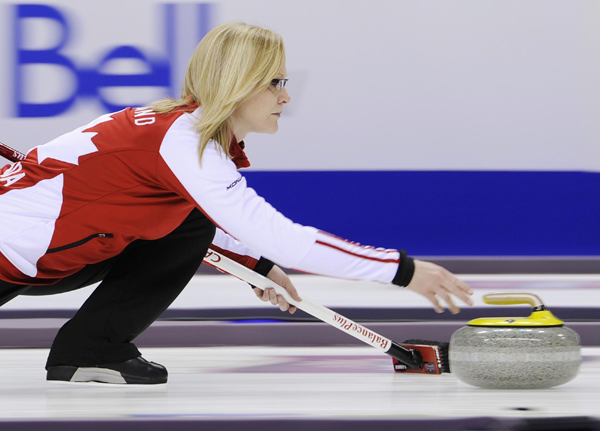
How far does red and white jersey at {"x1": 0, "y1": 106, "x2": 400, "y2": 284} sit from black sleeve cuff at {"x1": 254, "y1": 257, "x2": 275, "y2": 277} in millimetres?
233

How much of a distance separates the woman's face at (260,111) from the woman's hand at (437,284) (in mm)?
341

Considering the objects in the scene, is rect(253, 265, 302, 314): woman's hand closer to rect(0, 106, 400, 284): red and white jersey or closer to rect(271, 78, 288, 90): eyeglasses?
rect(0, 106, 400, 284): red and white jersey

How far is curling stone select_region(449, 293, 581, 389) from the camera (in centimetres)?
132

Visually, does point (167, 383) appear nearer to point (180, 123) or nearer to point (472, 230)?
point (180, 123)

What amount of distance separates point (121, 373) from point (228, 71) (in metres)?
0.53

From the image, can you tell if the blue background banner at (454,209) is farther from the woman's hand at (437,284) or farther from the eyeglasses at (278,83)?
the woman's hand at (437,284)

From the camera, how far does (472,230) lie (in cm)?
327

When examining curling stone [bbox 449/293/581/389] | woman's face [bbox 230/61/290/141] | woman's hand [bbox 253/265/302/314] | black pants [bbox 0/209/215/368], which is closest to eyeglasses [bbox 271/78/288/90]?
woman's face [bbox 230/61/290/141]

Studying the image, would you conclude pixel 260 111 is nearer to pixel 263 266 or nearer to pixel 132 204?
pixel 132 204

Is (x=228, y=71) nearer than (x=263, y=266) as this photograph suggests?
Yes

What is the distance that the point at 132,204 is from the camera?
1.37 meters

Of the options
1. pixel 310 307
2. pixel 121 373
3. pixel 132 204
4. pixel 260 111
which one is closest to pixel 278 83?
pixel 260 111

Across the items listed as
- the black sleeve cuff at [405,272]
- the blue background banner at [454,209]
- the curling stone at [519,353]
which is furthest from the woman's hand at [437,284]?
the blue background banner at [454,209]

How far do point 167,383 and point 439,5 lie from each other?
216cm
